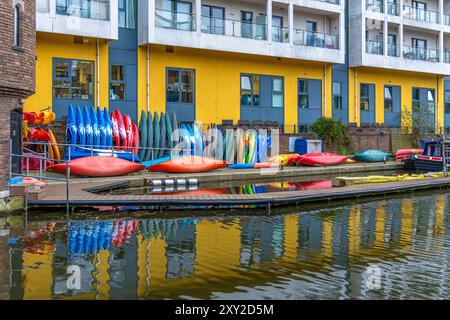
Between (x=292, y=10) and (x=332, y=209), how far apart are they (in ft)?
62.9

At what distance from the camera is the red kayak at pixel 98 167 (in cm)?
1869

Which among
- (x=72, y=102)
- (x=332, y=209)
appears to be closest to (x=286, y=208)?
(x=332, y=209)

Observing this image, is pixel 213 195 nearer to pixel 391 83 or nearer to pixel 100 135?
pixel 100 135

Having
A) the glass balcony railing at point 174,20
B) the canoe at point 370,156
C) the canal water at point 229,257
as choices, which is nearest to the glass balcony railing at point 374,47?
the canoe at point 370,156

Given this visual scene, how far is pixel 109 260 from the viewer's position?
27.3 ft

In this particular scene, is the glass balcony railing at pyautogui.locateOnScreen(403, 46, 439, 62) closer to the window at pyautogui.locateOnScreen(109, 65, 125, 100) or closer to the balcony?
the window at pyautogui.locateOnScreen(109, 65, 125, 100)

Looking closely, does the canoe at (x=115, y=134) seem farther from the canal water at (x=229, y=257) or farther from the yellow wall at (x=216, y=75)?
the canal water at (x=229, y=257)

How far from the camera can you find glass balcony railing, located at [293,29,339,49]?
3100 centimetres

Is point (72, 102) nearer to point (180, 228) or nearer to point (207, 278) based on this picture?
point (180, 228)

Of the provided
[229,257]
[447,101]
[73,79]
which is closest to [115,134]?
[73,79]

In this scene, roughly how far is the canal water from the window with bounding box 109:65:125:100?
14.6 m

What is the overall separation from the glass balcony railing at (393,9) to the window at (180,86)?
1578 centimetres

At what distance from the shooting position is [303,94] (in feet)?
109
